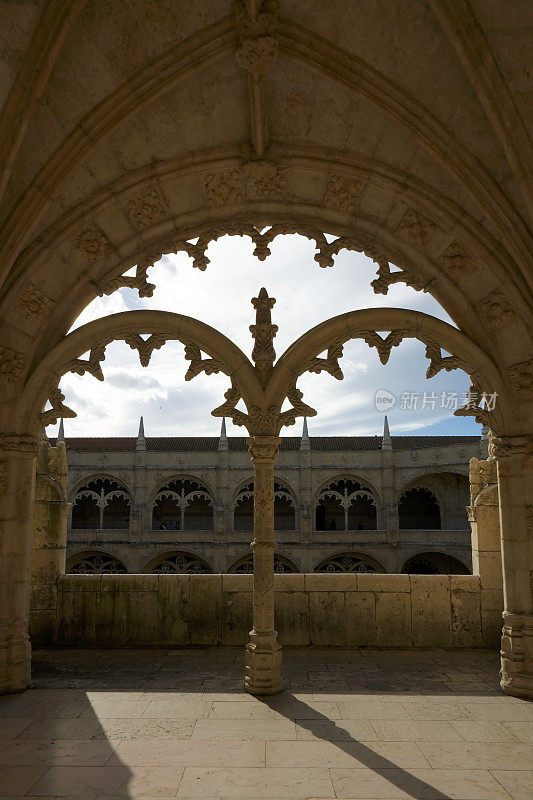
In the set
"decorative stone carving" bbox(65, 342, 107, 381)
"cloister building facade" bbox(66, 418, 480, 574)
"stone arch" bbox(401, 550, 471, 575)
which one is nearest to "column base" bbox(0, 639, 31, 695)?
"decorative stone carving" bbox(65, 342, 107, 381)

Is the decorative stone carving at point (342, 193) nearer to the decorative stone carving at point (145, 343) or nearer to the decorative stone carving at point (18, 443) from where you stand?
the decorative stone carving at point (145, 343)

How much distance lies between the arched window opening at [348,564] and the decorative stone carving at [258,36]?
2273 centimetres

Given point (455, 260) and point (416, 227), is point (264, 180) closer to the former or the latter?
point (416, 227)

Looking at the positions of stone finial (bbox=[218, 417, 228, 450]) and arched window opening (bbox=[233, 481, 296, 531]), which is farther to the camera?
arched window opening (bbox=[233, 481, 296, 531])

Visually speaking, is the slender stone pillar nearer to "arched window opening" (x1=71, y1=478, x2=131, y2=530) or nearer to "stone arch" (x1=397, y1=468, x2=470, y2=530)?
"stone arch" (x1=397, y1=468, x2=470, y2=530)

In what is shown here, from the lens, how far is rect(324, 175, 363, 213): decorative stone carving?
4.78 m

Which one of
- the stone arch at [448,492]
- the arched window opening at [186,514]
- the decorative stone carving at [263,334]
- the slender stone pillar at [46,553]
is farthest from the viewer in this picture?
the arched window opening at [186,514]

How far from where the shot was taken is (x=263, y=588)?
469cm

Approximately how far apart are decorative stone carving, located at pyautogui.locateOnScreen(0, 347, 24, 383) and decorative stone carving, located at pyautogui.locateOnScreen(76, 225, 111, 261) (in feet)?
3.36

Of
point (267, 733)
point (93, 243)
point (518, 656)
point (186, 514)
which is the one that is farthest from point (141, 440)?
point (267, 733)

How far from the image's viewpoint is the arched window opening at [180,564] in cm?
2477

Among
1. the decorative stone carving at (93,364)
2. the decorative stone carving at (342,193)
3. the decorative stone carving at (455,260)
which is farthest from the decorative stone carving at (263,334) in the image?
the decorative stone carving at (455,260)

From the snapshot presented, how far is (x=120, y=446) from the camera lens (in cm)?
2675

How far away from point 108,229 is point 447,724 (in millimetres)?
4488
